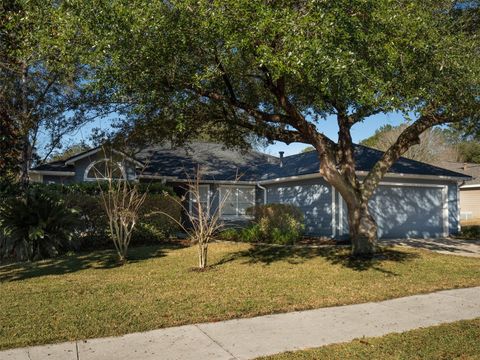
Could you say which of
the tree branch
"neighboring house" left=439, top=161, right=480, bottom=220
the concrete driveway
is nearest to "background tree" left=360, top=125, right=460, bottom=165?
"neighboring house" left=439, top=161, right=480, bottom=220

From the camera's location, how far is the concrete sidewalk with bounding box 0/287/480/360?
209 inches

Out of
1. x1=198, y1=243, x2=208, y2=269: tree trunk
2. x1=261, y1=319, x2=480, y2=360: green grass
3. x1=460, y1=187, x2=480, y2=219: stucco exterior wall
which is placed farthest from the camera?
x1=460, y1=187, x2=480, y2=219: stucco exterior wall

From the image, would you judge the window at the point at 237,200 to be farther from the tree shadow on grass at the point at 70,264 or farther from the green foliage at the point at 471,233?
the green foliage at the point at 471,233

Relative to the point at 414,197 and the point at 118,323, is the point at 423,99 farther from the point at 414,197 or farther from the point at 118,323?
the point at 414,197

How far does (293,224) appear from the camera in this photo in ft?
56.7

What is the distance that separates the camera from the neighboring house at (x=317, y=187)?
61.1ft

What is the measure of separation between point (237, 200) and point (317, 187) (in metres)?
5.66

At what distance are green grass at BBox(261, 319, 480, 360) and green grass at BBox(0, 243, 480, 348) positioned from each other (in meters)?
1.79

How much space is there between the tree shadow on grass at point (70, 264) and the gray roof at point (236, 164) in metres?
4.67

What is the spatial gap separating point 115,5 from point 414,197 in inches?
599

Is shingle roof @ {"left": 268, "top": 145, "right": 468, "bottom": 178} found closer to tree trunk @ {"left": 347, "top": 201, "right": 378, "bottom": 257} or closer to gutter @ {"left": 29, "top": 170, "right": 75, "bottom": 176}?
tree trunk @ {"left": 347, "top": 201, "right": 378, "bottom": 257}

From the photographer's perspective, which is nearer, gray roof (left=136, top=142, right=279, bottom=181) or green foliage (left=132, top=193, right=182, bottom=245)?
green foliage (left=132, top=193, right=182, bottom=245)

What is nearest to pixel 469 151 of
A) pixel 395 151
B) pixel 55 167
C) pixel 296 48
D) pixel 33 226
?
pixel 395 151

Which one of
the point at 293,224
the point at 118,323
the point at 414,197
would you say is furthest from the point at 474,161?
the point at 118,323
